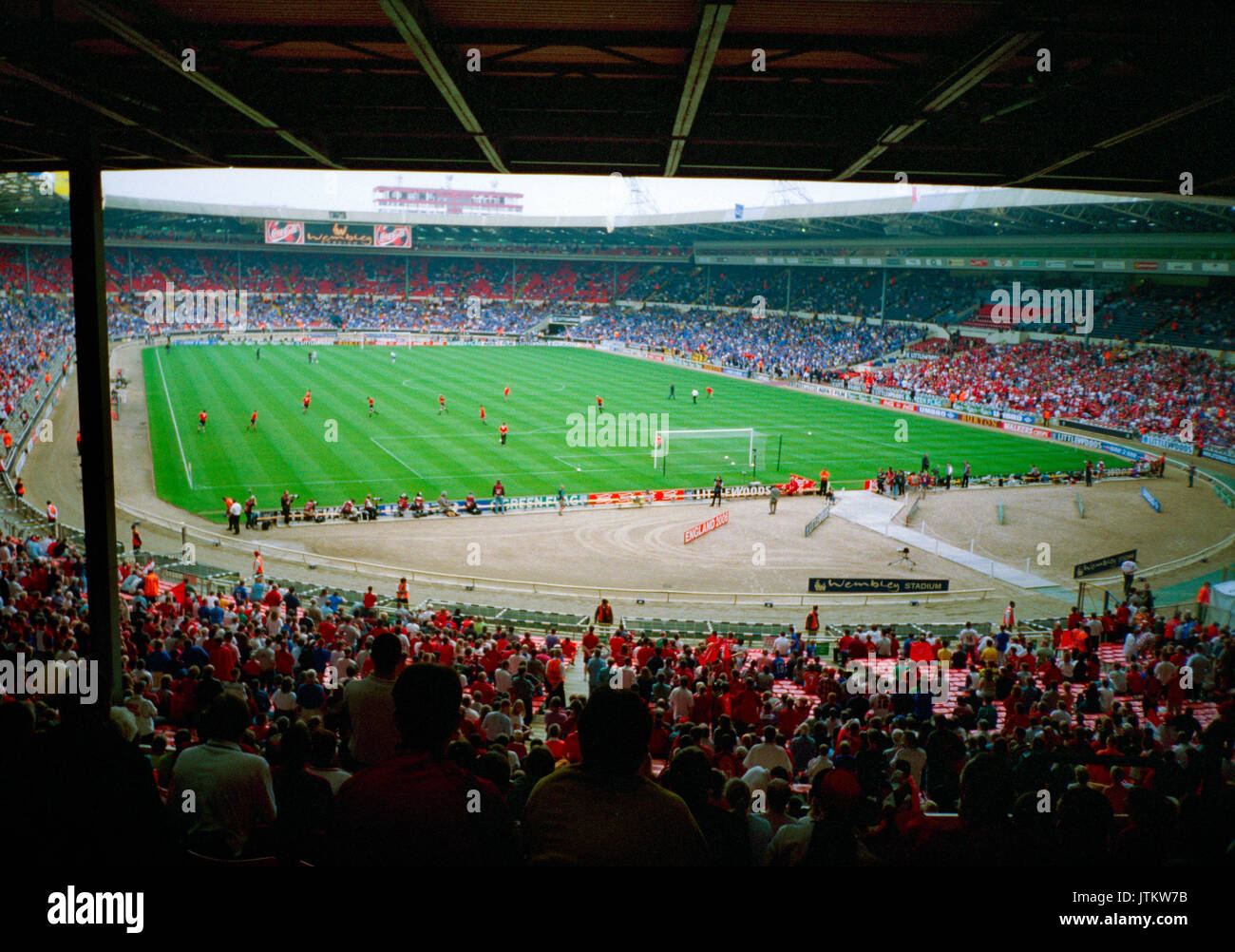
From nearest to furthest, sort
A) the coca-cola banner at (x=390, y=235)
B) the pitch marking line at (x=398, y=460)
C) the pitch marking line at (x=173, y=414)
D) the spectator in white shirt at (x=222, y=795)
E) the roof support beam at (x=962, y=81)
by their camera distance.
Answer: the spectator in white shirt at (x=222, y=795), the roof support beam at (x=962, y=81), the pitch marking line at (x=173, y=414), the pitch marking line at (x=398, y=460), the coca-cola banner at (x=390, y=235)

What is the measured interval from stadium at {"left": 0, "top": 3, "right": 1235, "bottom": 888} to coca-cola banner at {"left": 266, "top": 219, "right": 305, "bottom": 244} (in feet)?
14.3

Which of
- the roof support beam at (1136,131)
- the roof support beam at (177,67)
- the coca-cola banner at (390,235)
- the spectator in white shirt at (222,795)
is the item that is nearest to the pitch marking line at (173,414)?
the roof support beam at (177,67)

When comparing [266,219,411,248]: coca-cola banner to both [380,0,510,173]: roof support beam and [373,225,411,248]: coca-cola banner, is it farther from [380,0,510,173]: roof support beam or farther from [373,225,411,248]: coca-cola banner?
[380,0,510,173]: roof support beam

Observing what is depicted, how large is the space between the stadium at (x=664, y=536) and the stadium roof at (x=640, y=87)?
12 cm

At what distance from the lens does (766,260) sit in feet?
310

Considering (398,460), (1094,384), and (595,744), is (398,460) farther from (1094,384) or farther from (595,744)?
(1094,384)

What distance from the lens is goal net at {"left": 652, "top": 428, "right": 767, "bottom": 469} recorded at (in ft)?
140

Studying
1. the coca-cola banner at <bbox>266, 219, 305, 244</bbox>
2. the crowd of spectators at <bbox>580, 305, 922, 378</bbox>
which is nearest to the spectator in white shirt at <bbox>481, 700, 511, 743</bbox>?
the crowd of spectators at <bbox>580, 305, 922, 378</bbox>

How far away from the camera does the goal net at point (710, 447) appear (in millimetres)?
42531

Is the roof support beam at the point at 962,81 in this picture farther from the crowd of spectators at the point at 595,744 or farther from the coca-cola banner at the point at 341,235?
the coca-cola banner at the point at 341,235

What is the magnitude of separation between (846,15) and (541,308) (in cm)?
10385

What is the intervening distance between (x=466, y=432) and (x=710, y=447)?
12051 mm

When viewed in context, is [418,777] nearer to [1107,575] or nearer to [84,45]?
[84,45]

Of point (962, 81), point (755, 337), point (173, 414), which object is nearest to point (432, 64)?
point (962, 81)
